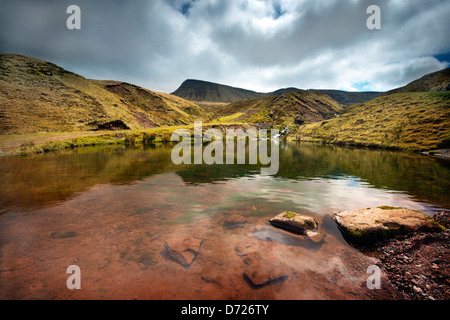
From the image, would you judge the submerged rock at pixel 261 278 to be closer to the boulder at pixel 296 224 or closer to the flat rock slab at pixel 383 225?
the boulder at pixel 296 224

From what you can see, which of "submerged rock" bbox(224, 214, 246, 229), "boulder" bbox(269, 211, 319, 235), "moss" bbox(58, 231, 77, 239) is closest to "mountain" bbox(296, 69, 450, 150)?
"boulder" bbox(269, 211, 319, 235)

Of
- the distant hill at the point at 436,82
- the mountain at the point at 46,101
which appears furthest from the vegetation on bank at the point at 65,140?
the distant hill at the point at 436,82

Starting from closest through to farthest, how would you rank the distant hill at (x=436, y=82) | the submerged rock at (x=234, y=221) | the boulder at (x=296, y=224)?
the boulder at (x=296, y=224), the submerged rock at (x=234, y=221), the distant hill at (x=436, y=82)

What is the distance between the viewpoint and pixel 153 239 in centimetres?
890

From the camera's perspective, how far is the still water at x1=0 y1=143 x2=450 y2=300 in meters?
5.96

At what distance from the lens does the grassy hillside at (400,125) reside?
51406 mm

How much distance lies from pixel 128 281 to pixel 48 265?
3538mm

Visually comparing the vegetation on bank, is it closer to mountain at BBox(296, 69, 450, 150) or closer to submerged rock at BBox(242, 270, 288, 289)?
submerged rock at BBox(242, 270, 288, 289)

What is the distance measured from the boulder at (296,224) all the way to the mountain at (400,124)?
6165 centimetres

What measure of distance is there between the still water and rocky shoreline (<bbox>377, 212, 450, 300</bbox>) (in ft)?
1.73

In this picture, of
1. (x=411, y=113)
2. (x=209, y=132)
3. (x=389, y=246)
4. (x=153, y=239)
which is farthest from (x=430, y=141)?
(x=209, y=132)

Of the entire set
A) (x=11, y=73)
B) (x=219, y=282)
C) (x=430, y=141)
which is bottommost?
(x=219, y=282)

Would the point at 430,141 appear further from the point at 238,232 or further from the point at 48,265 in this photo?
the point at 48,265

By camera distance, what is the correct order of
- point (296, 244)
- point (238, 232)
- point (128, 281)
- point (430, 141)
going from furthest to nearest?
point (430, 141)
point (238, 232)
point (296, 244)
point (128, 281)
